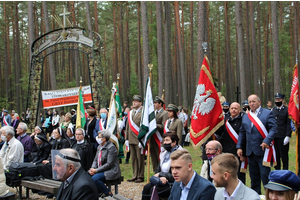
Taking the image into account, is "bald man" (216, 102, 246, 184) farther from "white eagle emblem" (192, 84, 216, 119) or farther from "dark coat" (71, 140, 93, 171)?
"dark coat" (71, 140, 93, 171)

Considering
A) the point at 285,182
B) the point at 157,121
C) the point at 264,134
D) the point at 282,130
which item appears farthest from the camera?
the point at 282,130

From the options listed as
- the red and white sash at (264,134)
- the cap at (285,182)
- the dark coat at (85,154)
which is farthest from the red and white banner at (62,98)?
the cap at (285,182)

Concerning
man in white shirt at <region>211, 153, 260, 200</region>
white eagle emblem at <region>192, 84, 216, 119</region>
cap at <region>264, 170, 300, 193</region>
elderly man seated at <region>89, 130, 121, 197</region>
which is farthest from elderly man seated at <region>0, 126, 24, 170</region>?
cap at <region>264, 170, 300, 193</region>

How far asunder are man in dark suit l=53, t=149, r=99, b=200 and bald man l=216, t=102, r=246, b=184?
3777 mm

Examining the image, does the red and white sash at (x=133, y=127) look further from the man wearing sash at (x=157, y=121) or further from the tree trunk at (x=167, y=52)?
the tree trunk at (x=167, y=52)

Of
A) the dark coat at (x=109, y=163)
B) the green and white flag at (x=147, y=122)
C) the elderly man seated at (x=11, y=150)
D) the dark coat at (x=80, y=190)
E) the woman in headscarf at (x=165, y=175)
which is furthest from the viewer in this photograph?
the green and white flag at (x=147, y=122)

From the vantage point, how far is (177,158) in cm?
354

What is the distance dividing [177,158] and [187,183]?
303mm

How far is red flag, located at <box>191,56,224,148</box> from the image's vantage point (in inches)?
239

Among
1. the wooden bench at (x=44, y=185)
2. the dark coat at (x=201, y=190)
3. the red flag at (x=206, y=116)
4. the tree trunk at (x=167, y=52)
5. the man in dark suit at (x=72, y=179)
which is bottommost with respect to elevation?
the wooden bench at (x=44, y=185)

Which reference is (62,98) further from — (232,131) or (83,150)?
(232,131)

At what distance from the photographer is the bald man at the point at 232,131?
636 cm

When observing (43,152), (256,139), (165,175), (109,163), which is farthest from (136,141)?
(256,139)

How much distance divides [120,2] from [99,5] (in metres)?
5.63
